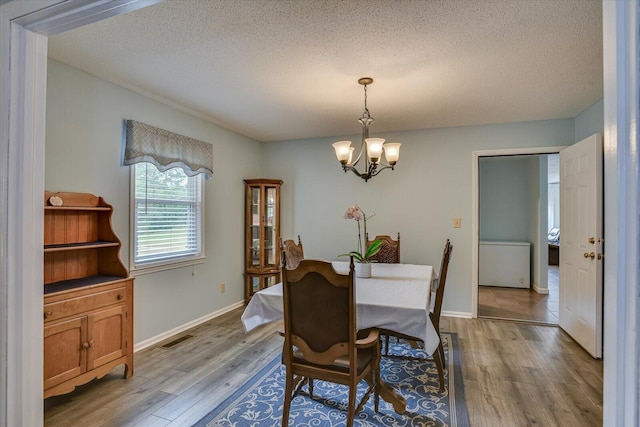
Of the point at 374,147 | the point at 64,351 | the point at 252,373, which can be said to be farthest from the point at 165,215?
the point at 374,147

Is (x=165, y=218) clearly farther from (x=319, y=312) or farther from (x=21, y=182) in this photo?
(x=21, y=182)

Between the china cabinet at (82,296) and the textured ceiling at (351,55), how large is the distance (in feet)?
3.79

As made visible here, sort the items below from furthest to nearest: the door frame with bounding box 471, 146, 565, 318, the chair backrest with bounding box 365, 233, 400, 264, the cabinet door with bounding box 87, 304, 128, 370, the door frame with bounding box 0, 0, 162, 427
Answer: the door frame with bounding box 471, 146, 565, 318
the chair backrest with bounding box 365, 233, 400, 264
the cabinet door with bounding box 87, 304, 128, 370
the door frame with bounding box 0, 0, 162, 427

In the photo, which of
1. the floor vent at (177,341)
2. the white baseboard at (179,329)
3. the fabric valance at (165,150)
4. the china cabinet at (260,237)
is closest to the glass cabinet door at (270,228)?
the china cabinet at (260,237)

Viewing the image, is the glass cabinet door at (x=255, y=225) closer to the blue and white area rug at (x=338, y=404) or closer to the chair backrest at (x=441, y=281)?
the blue and white area rug at (x=338, y=404)

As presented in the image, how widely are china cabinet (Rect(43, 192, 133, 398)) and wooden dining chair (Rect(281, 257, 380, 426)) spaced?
56.7 inches

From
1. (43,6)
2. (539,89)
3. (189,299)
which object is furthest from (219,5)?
(189,299)

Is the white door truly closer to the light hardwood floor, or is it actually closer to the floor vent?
the light hardwood floor

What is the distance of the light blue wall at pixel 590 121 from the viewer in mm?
→ 3314

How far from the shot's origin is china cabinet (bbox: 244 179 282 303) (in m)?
4.77

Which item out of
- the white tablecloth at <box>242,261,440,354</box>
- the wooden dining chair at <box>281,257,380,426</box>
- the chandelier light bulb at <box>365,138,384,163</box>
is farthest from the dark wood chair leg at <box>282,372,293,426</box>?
the chandelier light bulb at <box>365,138,384,163</box>

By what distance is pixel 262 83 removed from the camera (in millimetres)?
2955

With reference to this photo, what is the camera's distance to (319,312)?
187cm

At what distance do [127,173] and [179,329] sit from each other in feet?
5.56
